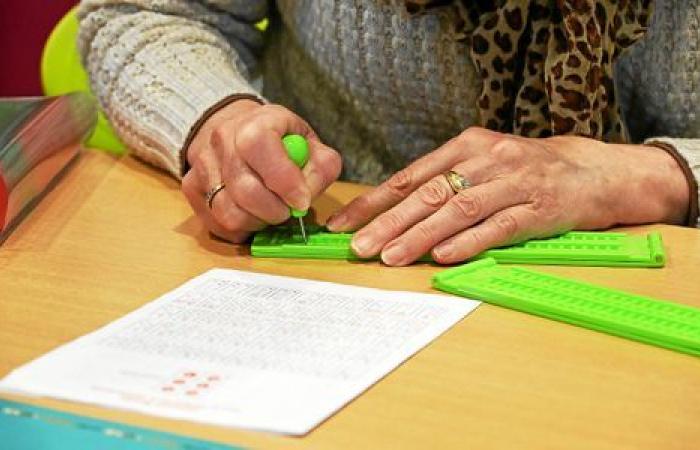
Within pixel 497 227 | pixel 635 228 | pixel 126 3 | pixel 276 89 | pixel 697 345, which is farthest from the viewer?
pixel 276 89

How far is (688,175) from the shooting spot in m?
1.22

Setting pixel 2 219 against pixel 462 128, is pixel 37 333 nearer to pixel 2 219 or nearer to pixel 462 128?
pixel 2 219

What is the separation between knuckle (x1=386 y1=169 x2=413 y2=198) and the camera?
3.75 feet

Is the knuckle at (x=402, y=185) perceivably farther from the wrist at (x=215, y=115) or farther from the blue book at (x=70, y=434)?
the blue book at (x=70, y=434)

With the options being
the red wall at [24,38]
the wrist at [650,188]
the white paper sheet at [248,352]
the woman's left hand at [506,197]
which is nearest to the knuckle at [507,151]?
the woman's left hand at [506,197]

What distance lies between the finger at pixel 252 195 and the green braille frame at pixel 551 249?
3 centimetres

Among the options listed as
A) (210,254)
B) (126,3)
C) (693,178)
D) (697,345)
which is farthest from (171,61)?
(697,345)

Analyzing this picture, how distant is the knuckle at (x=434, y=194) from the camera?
110 cm

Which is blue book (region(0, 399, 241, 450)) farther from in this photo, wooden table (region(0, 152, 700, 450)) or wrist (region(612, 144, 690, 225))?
wrist (region(612, 144, 690, 225))

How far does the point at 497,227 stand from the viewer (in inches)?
43.0

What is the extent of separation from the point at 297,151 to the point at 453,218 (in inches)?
6.6

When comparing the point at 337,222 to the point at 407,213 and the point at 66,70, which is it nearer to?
the point at 407,213

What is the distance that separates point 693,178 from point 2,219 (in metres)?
0.74

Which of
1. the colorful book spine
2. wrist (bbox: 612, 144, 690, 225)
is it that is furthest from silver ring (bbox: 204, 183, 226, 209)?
wrist (bbox: 612, 144, 690, 225)
